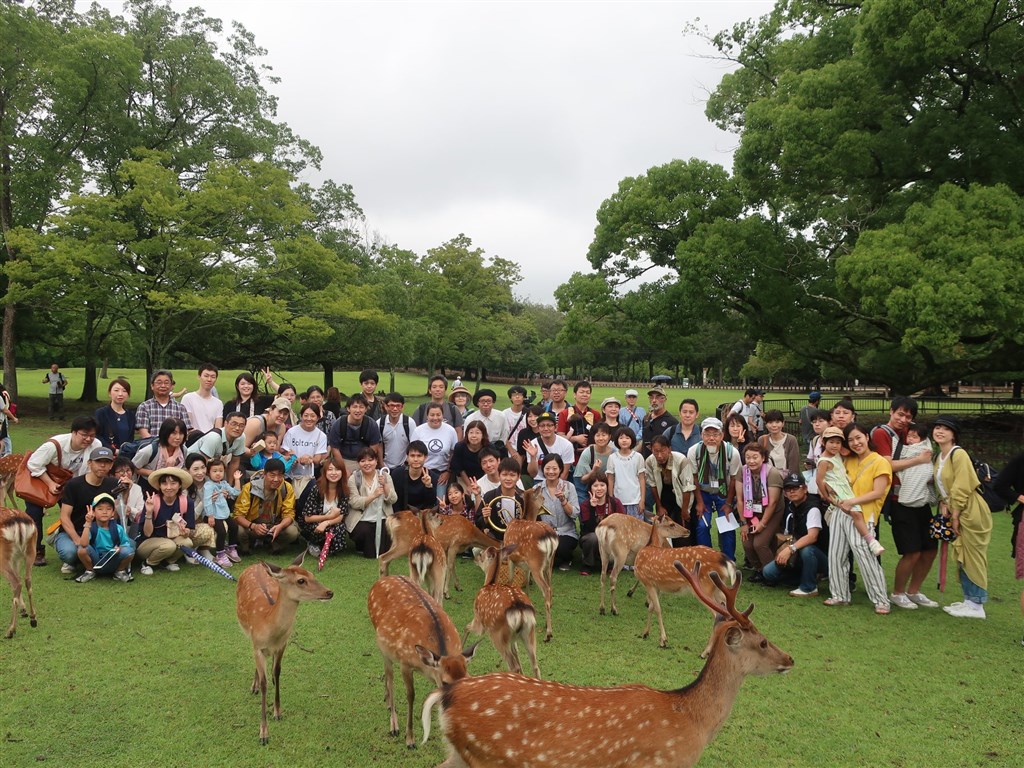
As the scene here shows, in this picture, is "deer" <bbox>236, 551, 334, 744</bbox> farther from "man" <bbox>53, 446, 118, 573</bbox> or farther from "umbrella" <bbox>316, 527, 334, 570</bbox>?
"man" <bbox>53, 446, 118, 573</bbox>

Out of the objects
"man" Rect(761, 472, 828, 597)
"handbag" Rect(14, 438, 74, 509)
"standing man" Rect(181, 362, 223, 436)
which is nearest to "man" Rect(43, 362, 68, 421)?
"standing man" Rect(181, 362, 223, 436)

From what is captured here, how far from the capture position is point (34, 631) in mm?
5023

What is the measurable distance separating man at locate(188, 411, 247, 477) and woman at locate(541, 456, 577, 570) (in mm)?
3453

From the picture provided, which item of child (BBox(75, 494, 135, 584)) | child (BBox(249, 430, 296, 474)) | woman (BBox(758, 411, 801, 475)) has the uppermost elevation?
woman (BBox(758, 411, 801, 475))

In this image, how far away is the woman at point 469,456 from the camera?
24.3 feet

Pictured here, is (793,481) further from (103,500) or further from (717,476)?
(103,500)

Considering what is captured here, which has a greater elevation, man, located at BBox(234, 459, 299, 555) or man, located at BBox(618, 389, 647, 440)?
man, located at BBox(618, 389, 647, 440)

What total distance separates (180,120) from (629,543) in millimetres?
24482

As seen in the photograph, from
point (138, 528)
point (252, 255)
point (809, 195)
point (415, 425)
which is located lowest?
point (138, 528)

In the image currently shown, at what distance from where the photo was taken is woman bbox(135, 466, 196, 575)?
6.51 metres

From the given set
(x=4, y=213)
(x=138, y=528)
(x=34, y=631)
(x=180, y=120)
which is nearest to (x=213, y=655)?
(x=34, y=631)

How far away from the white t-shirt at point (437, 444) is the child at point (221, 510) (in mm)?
2132

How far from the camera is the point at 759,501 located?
6.67 metres

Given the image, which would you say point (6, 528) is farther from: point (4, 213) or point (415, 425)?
point (4, 213)
